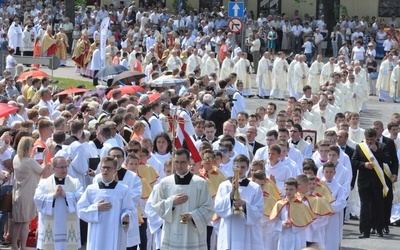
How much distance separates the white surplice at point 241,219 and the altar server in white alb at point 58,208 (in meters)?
1.71

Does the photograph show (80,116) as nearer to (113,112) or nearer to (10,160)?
(113,112)

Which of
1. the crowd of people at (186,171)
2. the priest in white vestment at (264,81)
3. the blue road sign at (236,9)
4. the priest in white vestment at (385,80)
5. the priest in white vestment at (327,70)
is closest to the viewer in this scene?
the crowd of people at (186,171)

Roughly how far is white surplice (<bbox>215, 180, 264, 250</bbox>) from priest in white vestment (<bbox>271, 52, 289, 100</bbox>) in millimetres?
21755

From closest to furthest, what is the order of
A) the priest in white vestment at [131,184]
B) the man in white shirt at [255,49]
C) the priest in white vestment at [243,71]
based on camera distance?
the priest in white vestment at [131,184]
the priest in white vestment at [243,71]
the man in white shirt at [255,49]

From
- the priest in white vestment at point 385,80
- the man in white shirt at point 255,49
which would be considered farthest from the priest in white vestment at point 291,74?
the man in white shirt at point 255,49

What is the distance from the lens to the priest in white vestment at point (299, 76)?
114 feet

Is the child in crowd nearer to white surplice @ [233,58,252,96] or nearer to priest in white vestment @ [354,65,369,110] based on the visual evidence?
priest in white vestment @ [354,65,369,110]

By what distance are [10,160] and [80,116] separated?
3125 mm

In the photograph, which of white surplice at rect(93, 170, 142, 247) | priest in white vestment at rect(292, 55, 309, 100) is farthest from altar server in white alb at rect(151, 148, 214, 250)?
priest in white vestment at rect(292, 55, 309, 100)

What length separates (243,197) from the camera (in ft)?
44.3

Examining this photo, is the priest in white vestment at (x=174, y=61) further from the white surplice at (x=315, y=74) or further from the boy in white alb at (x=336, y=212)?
the boy in white alb at (x=336, y=212)

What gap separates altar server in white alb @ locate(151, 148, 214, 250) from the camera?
12.8 meters

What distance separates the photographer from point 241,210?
13398 mm

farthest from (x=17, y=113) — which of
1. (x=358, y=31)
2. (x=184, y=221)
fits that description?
(x=358, y=31)
